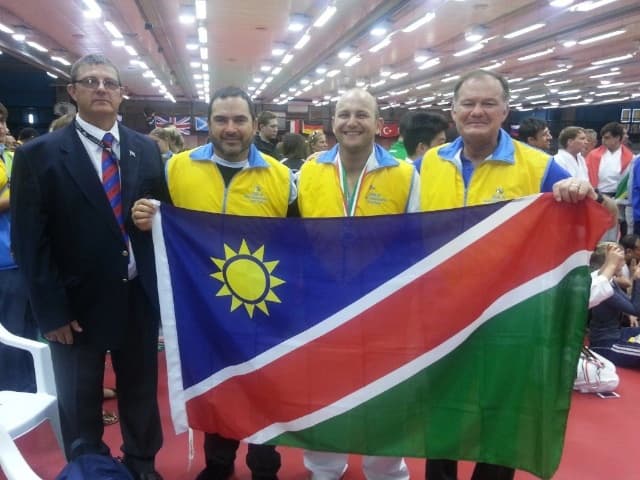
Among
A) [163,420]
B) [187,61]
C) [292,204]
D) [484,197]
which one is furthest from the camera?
A: [187,61]

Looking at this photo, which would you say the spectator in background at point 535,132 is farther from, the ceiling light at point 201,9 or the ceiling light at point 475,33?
the ceiling light at point 475,33

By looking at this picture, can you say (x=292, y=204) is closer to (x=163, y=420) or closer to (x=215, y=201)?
(x=215, y=201)

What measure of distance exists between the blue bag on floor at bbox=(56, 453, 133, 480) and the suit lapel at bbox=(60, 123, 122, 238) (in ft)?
2.75

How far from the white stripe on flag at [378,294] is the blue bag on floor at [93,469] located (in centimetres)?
41

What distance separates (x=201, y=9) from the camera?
446 inches

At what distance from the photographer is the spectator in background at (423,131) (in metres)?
3.51

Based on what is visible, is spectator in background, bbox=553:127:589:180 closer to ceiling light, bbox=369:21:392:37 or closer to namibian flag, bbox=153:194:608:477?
namibian flag, bbox=153:194:608:477

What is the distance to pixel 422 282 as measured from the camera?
6.63 feet

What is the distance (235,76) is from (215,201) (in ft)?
73.6

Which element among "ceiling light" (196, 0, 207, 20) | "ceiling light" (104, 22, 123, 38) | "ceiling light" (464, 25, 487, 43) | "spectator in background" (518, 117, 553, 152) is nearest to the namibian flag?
"spectator in background" (518, 117, 553, 152)

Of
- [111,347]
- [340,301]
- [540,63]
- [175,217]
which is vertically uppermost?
[540,63]

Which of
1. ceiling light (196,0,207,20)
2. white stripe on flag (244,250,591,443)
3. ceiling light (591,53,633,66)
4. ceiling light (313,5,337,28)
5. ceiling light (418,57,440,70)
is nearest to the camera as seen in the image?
white stripe on flag (244,250,591,443)

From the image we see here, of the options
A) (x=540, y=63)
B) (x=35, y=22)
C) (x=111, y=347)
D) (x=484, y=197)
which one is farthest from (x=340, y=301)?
(x=540, y=63)

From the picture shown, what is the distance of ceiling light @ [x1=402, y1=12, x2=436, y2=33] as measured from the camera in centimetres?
1114
